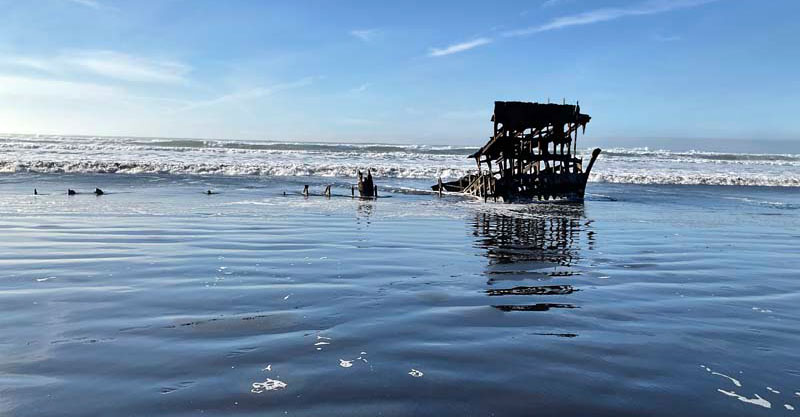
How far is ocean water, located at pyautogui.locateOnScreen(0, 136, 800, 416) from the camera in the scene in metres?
3.85

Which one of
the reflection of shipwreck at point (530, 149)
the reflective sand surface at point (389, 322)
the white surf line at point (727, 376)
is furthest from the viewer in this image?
the reflection of shipwreck at point (530, 149)

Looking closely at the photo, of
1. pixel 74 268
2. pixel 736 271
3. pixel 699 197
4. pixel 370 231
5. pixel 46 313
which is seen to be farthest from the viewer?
pixel 699 197

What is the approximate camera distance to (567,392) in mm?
3951

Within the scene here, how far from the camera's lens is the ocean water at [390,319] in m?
3.85

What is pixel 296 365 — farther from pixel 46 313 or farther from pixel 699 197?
pixel 699 197

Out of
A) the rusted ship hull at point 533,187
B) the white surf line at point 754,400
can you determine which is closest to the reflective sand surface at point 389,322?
the white surf line at point 754,400

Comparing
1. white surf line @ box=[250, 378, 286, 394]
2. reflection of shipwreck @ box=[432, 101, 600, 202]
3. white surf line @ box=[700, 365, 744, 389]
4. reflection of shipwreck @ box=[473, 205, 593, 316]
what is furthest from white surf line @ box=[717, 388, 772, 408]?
reflection of shipwreck @ box=[432, 101, 600, 202]

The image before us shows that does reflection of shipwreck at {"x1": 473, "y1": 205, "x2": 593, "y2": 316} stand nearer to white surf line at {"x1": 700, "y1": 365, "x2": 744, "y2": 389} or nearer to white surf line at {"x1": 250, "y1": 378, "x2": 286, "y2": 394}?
white surf line at {"x1": 700, "y1": 365, "x2": 744, "y2": 389}

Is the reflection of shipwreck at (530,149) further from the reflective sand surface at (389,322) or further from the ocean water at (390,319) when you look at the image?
the reflective sand surface at (389,322)

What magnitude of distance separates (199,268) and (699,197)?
28.0 meters

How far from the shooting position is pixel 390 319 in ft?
19.1

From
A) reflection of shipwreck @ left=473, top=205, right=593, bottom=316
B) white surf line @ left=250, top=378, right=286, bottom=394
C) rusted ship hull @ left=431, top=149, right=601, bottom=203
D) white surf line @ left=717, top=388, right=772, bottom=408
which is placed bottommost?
reflection of shipwreck @ left=473, top=205, right=593, bottom=316

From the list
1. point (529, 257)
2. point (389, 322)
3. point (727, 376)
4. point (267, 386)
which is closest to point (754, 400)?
point (727, 376)

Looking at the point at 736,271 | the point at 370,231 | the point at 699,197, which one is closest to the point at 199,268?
the point at 370,231
